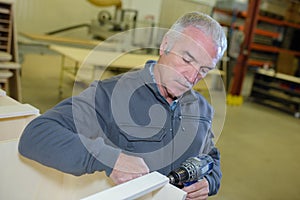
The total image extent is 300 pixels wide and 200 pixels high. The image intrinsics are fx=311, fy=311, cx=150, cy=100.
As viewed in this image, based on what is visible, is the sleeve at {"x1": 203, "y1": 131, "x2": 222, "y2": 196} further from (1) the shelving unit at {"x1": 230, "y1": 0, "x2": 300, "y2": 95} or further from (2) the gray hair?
(1) the shelving unit at {"x1": 230, "y1": 0, "x2": 300, "y2": 95}

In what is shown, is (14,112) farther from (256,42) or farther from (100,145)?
(256,42)

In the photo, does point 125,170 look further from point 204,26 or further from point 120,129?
point 204,26

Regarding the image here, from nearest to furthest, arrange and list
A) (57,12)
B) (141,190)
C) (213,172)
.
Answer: (141,190) < (213,172) < (57,12)

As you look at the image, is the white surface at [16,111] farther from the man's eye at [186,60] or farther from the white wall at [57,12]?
the white wall at [57,12]

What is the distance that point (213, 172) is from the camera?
3.53 feet

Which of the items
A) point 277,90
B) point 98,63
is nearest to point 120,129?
point 98,63

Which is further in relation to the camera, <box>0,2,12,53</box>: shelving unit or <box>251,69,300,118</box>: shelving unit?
<box>251,69,300,118</box>: shelving unit

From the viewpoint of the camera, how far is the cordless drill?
841mm

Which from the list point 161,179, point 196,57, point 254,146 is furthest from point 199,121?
point 254,146

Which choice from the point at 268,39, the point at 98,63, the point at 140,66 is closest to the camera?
the point at 140,66

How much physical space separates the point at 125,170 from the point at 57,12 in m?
7.26

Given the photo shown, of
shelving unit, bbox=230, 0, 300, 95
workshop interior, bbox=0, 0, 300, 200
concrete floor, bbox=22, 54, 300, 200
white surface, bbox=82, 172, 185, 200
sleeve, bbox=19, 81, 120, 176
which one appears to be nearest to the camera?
white surface, bbox=82, 172, 185, 200

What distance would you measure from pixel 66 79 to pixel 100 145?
192 inches

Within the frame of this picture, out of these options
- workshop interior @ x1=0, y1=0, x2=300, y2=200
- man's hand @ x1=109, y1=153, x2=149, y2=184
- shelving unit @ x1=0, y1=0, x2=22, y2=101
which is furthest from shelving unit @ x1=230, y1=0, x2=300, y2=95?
man's hand @ x1=109, y1=153, x2=149, y2=184
